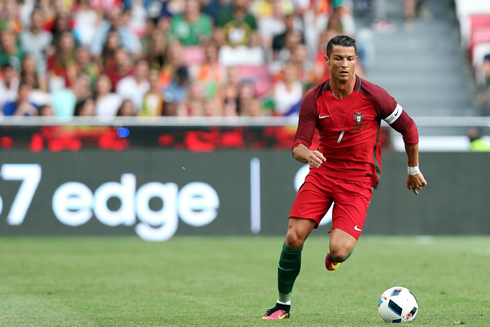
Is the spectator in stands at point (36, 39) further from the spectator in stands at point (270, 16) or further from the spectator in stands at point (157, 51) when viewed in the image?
the spectator in stands at point (270, 16)

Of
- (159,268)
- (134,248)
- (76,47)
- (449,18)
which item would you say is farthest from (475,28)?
(159,268)

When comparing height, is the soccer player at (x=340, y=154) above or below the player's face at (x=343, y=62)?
below

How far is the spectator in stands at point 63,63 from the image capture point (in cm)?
1681

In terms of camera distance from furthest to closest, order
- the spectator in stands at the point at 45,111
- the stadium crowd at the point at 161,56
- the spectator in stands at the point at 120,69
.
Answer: the spectator in stands at the point at 120,69
the stadium crowd at the point at 161,56
the spectator in stands at the point at 45,111

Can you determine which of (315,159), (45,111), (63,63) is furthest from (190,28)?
(315,159)

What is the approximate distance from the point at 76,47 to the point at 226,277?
317 inches

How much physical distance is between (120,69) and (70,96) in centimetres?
108

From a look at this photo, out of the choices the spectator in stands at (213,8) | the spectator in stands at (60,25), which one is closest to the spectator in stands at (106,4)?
the spectator in stands at (60,25)

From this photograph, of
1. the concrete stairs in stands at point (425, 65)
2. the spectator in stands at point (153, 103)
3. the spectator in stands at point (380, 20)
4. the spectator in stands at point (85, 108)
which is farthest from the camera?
the spectator in stands at point (380, 20)

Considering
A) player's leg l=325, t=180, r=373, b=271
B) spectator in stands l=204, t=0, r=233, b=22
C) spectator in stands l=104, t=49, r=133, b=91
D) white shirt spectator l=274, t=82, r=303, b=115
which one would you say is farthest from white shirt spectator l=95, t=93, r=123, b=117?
player's leg l=325, t=180, r=373, b=271

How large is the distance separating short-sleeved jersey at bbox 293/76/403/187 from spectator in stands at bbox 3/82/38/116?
8861 millimetres

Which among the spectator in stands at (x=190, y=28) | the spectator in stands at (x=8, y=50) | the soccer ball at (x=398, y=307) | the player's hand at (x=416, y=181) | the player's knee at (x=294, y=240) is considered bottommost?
the soccer ball at (x=398, y=307)

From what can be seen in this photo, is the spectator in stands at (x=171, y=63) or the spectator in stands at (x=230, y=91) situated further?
the spectator in stands at (x=171, y=63)

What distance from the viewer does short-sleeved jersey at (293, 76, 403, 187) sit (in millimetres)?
7664
